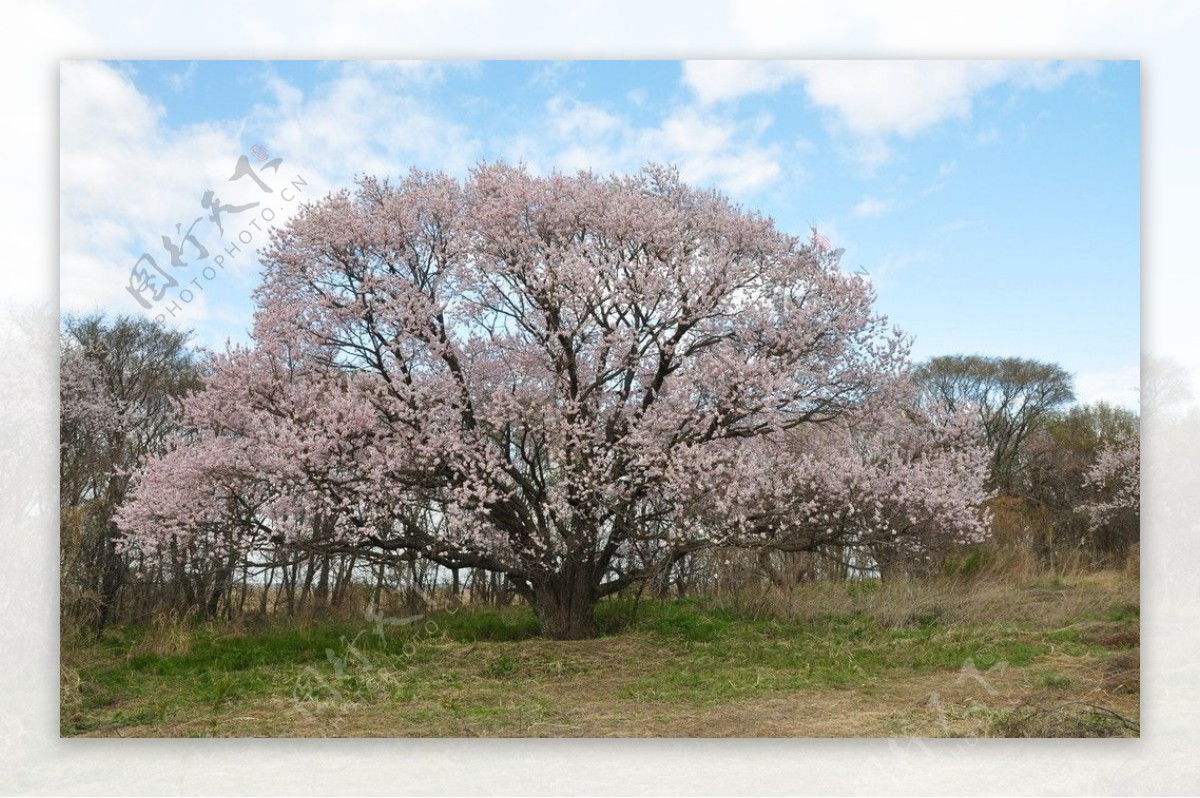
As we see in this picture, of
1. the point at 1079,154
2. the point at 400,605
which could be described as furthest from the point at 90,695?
the point at 1079,154

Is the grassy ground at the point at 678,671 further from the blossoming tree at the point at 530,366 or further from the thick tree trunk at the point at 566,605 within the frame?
the blossoming tree at the point at 530,366

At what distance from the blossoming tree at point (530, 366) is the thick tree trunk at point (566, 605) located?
0.80 m


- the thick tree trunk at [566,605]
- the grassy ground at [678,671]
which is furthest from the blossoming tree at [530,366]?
the grassy ground at [678,671]

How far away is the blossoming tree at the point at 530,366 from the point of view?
7.65 metres

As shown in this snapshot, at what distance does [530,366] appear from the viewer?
7.90 m

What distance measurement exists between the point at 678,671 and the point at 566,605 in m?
1.42

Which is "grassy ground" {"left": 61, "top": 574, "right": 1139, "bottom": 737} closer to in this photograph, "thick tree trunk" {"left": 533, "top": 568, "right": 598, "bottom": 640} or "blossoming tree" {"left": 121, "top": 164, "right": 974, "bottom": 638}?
"thick tree trunk" {"left": 533, "top": 568, "right": 598, "bottom": 640}

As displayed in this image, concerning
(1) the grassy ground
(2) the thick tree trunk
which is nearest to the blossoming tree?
(2) the thick tree trunk

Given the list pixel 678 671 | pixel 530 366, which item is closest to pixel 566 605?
pixel 678 671

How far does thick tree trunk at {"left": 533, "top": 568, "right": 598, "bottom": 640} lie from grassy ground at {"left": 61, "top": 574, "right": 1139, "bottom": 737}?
0.21 meters

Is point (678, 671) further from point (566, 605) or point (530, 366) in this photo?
point (530, 366)

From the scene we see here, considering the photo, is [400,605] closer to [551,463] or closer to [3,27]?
[551,463]

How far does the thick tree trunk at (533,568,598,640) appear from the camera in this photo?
8500mm

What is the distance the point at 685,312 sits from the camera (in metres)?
7.73
